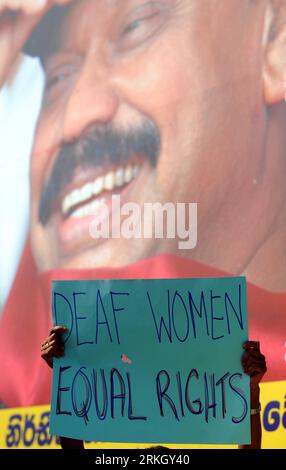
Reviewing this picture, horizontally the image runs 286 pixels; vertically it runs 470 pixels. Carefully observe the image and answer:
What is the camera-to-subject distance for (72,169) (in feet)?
11.5

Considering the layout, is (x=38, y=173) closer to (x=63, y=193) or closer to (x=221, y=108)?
(x=63, y=193)

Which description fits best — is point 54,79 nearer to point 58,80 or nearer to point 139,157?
point 58,80

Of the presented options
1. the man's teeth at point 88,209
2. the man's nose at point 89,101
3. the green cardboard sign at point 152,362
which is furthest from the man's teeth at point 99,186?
the green cardboard sign at point 152,362

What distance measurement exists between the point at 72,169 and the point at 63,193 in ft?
0.34

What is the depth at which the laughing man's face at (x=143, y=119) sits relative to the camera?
3.12 meters

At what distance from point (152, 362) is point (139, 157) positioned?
1.66 m

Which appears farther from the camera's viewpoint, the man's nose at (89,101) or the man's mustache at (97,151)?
the man's nose at (89,101)

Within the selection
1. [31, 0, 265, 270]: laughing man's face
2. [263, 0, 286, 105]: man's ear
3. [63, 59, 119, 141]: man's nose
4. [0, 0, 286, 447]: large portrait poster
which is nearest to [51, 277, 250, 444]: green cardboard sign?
[0, 0, 286, 447]: large portrait poster

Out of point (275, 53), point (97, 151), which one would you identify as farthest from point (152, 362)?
point (97, 151)

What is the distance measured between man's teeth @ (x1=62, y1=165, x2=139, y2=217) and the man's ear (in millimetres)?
606

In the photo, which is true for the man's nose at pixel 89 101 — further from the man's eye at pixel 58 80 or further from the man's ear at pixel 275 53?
the man's ear at pixel 275 53

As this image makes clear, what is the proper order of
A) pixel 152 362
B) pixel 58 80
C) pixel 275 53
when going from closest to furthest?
pixel 152 362 → pixel 275 53 → pixel 58 80

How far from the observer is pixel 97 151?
344cm

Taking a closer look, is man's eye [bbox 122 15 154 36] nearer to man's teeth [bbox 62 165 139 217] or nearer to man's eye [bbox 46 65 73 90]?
man's eye [bbox 46 65 73 90]
